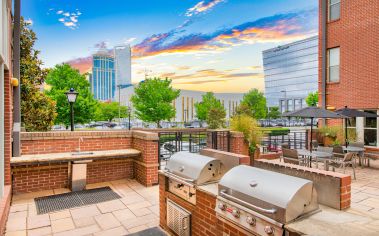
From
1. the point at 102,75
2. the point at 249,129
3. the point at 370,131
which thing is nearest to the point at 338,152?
the point at 249,129

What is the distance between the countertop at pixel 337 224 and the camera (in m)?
1.99

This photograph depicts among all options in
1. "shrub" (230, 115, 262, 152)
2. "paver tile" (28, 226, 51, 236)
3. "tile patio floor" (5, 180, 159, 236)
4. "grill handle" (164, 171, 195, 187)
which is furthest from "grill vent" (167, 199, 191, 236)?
"shrub" (230, 115, 262, 152)

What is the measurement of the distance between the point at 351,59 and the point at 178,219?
12475mm

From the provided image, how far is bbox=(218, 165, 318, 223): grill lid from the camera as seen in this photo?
7.30ft

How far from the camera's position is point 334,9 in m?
13.2

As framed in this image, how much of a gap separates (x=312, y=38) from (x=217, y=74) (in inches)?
2140

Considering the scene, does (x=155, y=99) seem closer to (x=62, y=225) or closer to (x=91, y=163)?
(x=91, y=163)

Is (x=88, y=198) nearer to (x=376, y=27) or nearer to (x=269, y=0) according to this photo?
(x=376, y=27)

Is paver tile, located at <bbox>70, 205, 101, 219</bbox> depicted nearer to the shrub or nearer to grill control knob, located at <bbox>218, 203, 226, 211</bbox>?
grill control knob, located at <bbox>218, 203, 226, 211</bbox>

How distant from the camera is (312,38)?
83.8 meters

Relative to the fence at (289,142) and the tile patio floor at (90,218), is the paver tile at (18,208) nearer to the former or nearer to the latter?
the tile patio floor at (90,218)

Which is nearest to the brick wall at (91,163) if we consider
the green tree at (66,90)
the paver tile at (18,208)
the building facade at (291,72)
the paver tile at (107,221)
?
the paver tile at (18,208)

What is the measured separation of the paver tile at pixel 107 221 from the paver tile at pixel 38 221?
0.92m

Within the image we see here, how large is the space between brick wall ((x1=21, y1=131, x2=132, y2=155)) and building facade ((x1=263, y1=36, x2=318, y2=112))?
3127 inches
